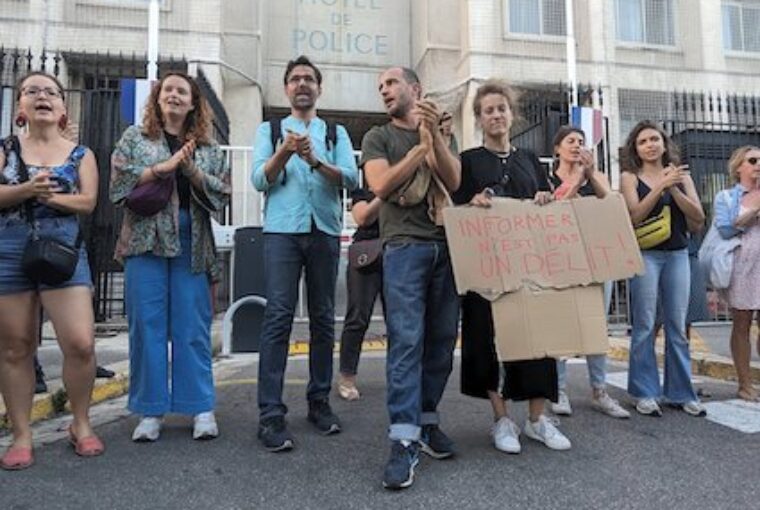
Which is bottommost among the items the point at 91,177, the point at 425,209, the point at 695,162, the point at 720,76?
the point at 425,209

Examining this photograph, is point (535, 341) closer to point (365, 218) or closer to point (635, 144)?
point (365, 218)

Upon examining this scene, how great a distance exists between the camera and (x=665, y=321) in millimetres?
4316

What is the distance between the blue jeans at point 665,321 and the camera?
4.23m

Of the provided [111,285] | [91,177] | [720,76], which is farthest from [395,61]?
[91,177]

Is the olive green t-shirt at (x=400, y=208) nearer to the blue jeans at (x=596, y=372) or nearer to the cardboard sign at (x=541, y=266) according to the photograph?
the cardboard sign at (x=541, y=266)

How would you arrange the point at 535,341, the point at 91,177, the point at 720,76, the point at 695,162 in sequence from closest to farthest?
the point at 535,341
the point at 91,177
the point at 695,162
the point at 720,76

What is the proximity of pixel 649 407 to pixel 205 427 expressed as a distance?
107 inches

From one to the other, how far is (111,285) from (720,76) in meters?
14.9

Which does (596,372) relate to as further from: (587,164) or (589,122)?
(589,122)

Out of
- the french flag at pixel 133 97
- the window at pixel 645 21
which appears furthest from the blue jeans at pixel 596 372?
the window at pixel 645 21

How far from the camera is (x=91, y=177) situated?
3.40 m

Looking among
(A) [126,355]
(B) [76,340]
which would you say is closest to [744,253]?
(B) [76,340]

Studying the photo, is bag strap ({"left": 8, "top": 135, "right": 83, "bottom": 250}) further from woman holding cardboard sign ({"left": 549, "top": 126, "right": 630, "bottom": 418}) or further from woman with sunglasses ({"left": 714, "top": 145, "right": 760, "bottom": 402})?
woman with sunglasses ({"left": 714, "top": 145, "right": 760, "bottom": 402})

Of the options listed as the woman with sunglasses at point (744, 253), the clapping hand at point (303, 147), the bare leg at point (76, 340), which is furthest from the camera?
the woman with sunglasses at point (744, 253)
